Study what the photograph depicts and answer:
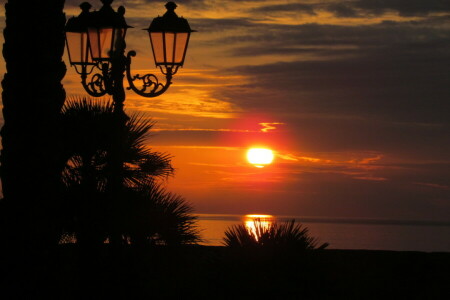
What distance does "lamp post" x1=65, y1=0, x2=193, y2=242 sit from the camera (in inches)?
402

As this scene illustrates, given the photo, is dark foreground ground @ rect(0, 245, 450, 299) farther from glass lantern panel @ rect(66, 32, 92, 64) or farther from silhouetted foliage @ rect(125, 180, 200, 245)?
glass lantern panel @ rect(66, 32, 92, 64)

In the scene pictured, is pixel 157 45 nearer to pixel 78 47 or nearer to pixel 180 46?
pixel 180 46

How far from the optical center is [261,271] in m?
9.27

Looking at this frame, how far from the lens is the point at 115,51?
10.4m

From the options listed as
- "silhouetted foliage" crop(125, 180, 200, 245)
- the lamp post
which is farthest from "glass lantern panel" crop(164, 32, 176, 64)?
"silhouetted foliage" crop(125, 180, 200, 245)

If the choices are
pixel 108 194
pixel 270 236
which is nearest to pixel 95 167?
pixel 108 194

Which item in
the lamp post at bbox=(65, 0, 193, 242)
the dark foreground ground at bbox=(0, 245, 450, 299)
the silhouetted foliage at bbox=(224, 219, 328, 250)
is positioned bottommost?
the dark foreground ground at bbox=(0, 245, 450, 299)

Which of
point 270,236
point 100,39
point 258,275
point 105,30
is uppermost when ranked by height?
point 105,30

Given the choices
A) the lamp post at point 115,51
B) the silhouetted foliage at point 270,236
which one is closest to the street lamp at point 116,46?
the lamp post at point 115,51

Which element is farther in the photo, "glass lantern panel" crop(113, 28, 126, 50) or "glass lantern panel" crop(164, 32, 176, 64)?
"glass lantern panel" crop(113, 28, 126, 50)

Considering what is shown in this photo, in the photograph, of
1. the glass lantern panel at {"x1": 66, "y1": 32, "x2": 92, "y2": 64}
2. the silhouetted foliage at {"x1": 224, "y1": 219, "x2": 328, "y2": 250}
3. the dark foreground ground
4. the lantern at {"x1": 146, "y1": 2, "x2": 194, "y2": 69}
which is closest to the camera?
the dark foreground ground

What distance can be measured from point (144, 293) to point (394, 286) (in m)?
3.25

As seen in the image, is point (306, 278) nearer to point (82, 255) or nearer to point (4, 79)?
point (82, 255)

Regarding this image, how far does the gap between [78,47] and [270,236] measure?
3.93 m
